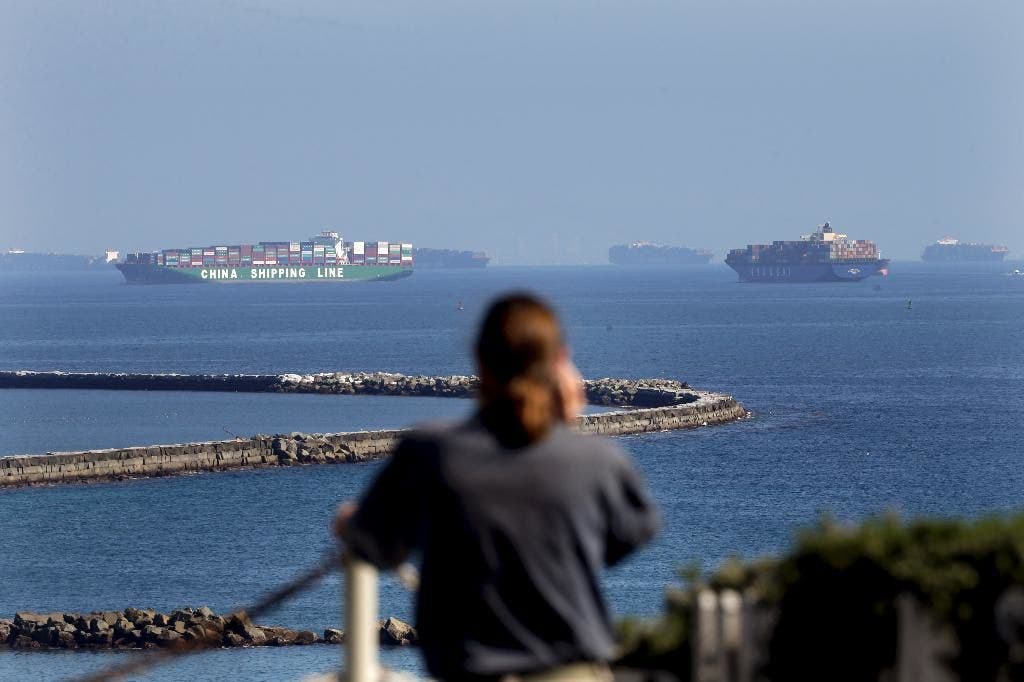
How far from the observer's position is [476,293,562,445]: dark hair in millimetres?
2537

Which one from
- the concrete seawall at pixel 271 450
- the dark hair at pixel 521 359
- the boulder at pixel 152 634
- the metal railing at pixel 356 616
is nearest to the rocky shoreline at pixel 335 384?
the concrete seawall at pixel 271 450

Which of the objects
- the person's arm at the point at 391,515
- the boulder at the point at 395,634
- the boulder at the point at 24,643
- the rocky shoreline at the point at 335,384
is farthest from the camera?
the rocky shoreline at the point at 335,384

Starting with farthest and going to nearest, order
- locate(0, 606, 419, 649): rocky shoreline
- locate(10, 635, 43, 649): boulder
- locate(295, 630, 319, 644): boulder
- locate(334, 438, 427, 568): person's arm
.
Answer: locate(10, 635, 43, 649): boulder, locate(295, 630, 319, 644): boulder, locate(0, 606, 419, 649): rocky shoreline, locate(334, 438, 427, 568): person's arm

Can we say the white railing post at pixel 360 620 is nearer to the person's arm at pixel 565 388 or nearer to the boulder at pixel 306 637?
the person's arm at pixel 565 388

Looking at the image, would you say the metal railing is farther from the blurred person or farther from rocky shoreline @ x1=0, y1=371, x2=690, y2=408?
rocky shoreline @ x1=0, y1=371, x2=690, y2=408

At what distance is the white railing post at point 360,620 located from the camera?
314cm

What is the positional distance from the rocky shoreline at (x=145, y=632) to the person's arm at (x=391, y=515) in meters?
20.9

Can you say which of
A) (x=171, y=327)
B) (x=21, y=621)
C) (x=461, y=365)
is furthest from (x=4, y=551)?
(x=171, y=327)

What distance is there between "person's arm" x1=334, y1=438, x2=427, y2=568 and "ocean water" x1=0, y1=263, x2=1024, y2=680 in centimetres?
23

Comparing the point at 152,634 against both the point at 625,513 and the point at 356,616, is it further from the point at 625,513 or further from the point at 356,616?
the point at 625,513

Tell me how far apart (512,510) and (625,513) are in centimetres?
19

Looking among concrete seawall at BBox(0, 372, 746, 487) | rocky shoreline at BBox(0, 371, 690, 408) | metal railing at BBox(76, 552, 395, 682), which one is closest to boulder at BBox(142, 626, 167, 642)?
concrete seawall at BBox(0, 372, 746, 487)

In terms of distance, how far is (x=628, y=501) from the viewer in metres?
2.67

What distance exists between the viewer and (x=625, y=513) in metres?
2.65
